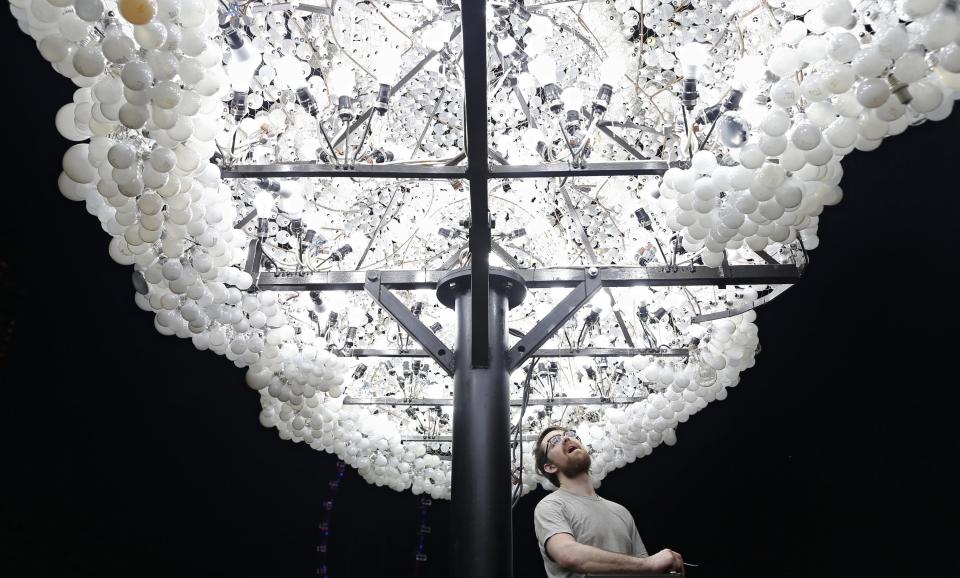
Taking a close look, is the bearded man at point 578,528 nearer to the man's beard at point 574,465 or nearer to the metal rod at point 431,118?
the man's beard at point 574,465

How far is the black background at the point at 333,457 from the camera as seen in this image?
360cm

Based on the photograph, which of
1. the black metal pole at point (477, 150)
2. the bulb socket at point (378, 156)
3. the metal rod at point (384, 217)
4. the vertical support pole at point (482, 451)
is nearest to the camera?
the black metal pole at point (477, 150)

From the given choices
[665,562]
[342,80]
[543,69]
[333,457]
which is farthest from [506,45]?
[333,457]

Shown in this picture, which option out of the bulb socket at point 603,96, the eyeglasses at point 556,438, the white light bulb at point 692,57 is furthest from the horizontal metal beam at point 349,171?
the eyeglasses at point 556,438

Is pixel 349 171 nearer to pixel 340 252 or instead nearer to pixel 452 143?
pixel 452 143

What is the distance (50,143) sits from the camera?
120 inches

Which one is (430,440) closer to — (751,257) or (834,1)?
(751,257)

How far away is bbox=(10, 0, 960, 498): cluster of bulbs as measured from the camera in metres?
1.91

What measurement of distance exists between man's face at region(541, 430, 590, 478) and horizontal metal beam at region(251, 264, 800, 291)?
101 cm

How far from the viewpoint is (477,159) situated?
254 centimetres

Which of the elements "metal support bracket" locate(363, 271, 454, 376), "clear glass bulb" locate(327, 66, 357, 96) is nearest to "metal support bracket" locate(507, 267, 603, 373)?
"metal support bracket" locate(363, 271, 454, 376)

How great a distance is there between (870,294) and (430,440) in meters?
3.72

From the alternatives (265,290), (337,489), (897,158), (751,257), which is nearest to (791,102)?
(751,257)

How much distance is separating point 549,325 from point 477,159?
1058mm
